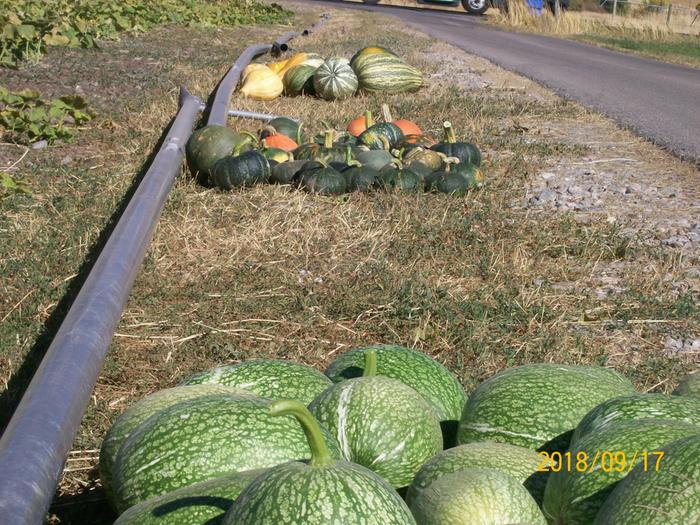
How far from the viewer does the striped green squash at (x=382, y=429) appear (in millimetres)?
2191

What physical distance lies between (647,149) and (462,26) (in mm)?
22892

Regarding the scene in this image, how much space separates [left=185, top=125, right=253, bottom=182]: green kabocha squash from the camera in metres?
6.65

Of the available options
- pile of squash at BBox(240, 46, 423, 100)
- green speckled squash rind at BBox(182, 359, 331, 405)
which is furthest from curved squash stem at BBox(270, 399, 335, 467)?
pile of squash at BBox(240, 46, 423, 100)

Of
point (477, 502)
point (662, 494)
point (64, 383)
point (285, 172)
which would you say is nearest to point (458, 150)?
point (285, 172)

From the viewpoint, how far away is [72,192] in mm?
6301

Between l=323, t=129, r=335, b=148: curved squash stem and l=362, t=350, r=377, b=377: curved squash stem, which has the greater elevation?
l=362, t=350, r=377, b=377: curved squash stem

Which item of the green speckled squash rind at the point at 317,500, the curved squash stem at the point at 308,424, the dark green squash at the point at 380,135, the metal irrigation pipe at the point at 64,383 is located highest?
the curved squash stem at the point at 308,424

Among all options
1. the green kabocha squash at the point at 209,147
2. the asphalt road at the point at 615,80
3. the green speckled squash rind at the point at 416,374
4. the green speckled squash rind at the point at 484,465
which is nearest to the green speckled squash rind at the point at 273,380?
the green speckled squash rind at the point at 416,374

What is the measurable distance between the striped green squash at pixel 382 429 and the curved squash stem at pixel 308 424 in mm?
488

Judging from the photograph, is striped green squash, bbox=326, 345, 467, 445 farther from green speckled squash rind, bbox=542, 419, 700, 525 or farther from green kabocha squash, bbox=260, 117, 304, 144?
green kabocha squash, bbox=260, 117, 304, 144

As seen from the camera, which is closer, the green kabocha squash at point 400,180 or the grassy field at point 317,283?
the grassy field at point 317,283

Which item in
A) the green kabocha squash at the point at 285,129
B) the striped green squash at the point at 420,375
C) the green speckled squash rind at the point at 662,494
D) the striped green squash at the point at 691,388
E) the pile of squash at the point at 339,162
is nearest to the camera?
the green speckled squash rind at the point at 662,494

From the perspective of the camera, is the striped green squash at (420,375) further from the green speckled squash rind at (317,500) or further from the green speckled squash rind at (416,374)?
the green speckled squash rind at (317,500)

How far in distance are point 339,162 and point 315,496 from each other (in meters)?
5.18
